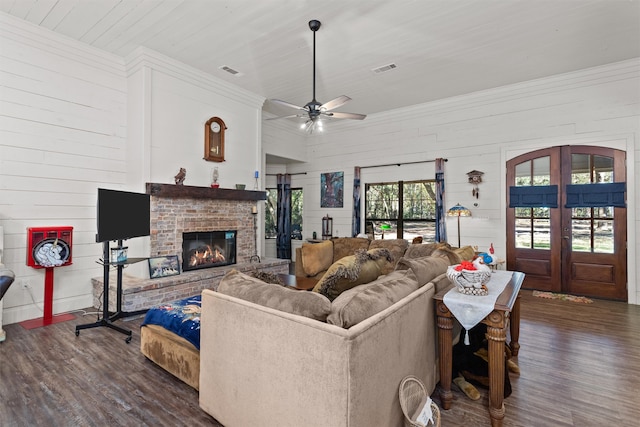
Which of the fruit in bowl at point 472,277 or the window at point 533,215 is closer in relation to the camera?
the fruit in bowl at point 472,277

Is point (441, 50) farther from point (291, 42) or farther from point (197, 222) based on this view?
point (197, 222)

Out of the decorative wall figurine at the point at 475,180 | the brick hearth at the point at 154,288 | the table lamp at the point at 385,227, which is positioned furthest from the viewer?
the table lamp at the point at 385,227

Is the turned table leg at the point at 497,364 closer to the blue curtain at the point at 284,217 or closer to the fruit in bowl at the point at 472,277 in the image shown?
the fruit in bowl at the point at 472,277

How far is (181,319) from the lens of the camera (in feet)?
8.12

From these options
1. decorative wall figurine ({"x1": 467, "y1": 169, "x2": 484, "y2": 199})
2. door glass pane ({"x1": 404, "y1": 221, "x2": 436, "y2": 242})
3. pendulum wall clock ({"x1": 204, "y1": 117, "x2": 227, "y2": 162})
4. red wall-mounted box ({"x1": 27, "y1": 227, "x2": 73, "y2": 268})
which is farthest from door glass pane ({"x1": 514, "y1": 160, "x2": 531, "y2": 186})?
red wall-mounted box ({"x1": 27, "y1": 227, "x2": 73, "y2": 268})

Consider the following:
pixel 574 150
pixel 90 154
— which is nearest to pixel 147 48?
pixel 90 154

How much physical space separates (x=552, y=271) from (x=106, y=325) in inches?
240

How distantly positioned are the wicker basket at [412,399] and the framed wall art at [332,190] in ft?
18.6

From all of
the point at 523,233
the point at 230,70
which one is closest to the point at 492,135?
the point at 523,233

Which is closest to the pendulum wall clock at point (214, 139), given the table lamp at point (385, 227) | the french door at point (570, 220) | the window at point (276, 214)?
the window at point (276, 214)

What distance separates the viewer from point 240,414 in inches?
68.6

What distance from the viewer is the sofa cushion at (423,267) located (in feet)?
7.32

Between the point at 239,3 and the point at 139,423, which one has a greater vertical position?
the point at 239,3

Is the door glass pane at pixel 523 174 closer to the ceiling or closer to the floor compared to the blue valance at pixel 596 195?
closer to the ceiling
